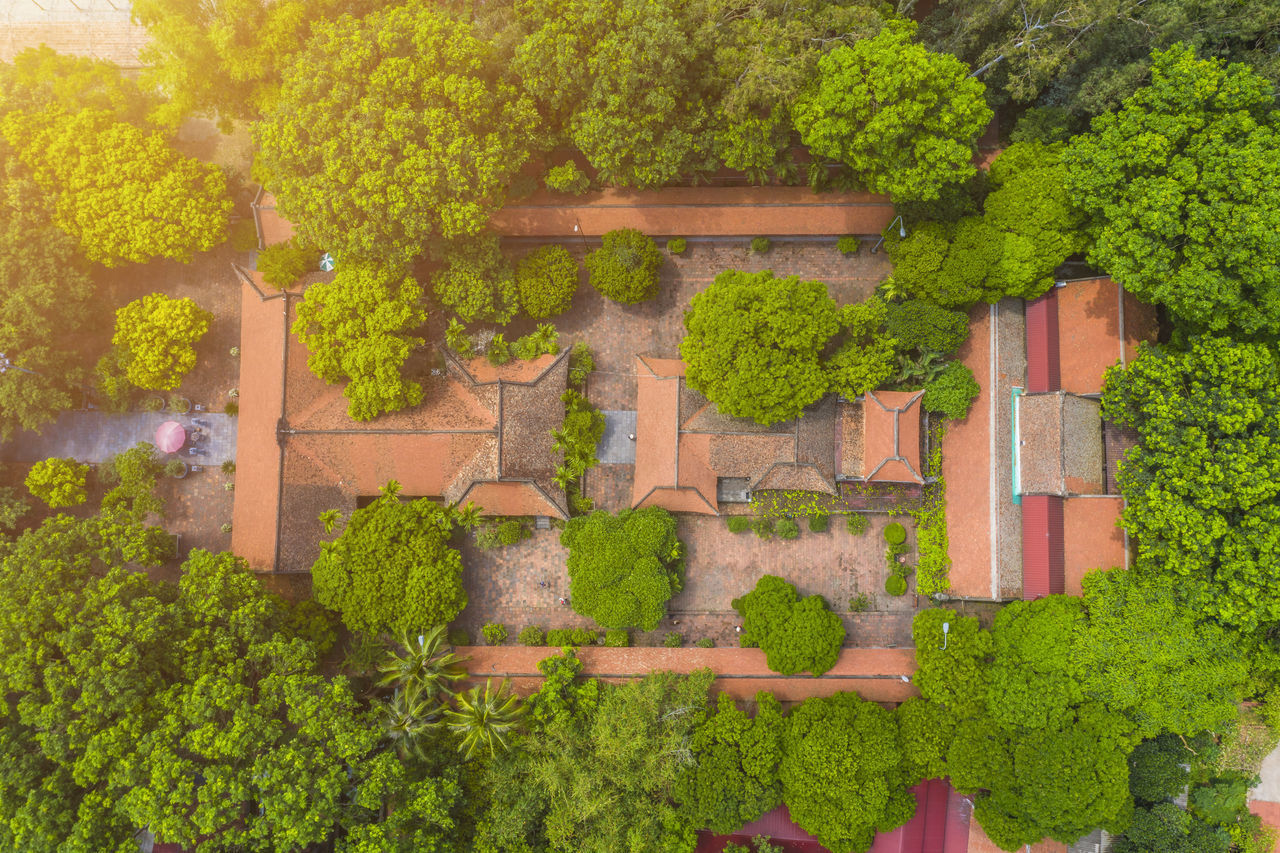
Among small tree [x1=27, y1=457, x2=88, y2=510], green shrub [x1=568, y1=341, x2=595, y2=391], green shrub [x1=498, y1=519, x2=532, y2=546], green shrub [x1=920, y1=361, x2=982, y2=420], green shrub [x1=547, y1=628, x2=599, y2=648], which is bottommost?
green shrub [x1=547, y1=628, x2=599, y2=648]

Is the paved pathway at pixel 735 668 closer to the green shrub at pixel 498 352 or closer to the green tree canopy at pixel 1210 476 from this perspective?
the green tree canopy at pixel 1210 476

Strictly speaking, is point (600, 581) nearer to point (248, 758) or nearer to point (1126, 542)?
point (248, 758)

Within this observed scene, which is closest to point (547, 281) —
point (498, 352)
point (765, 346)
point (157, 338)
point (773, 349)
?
point (498, 352)

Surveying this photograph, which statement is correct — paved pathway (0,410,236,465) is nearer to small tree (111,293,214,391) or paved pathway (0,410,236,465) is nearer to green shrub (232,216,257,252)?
small tree (111,293,214,391)

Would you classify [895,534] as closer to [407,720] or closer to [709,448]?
[709,448]

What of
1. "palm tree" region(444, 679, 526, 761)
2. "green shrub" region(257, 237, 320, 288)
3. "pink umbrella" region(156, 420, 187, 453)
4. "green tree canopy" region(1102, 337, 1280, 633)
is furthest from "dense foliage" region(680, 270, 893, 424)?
"pink umbrella" region(156, 420, 187, 453)

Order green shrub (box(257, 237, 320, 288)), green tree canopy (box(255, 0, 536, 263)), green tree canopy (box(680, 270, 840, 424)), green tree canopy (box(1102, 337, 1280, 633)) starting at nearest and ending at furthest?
green tree canopy (box(1102, 337, 1280, 633)), green tree canopy (box(255, 0, 536, 263)), green tree canopy (box(680, 270, 840, 424)), green shrub (box(257, 237, 320, 288))

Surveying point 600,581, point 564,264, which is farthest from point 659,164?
point 600,581
